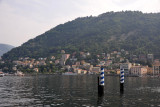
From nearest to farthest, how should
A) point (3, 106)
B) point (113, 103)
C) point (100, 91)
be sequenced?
point (3, 106) < point (113, 103) < point (100, 91)

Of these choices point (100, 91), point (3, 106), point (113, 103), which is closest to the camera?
point (3, 106)

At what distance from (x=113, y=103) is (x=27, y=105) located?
12.1 metres

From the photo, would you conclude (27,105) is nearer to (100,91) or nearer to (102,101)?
(102,101)

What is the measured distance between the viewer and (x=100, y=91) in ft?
145

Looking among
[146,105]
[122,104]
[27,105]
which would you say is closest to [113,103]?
[122,104]

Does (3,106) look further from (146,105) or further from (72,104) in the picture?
(146,105)

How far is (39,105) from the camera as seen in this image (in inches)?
1353

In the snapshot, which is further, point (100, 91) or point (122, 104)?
point (100, 91)

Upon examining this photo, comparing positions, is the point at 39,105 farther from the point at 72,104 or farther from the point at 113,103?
the point at 113,103

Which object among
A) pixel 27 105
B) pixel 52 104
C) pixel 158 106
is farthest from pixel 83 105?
pixel 158 106

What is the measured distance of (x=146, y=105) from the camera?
3481 centimetres

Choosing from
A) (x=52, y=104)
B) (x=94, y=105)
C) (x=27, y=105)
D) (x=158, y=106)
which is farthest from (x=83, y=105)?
(x=158, y=106)

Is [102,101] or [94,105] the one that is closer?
[94,105]

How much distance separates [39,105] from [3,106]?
4734 millimetres
